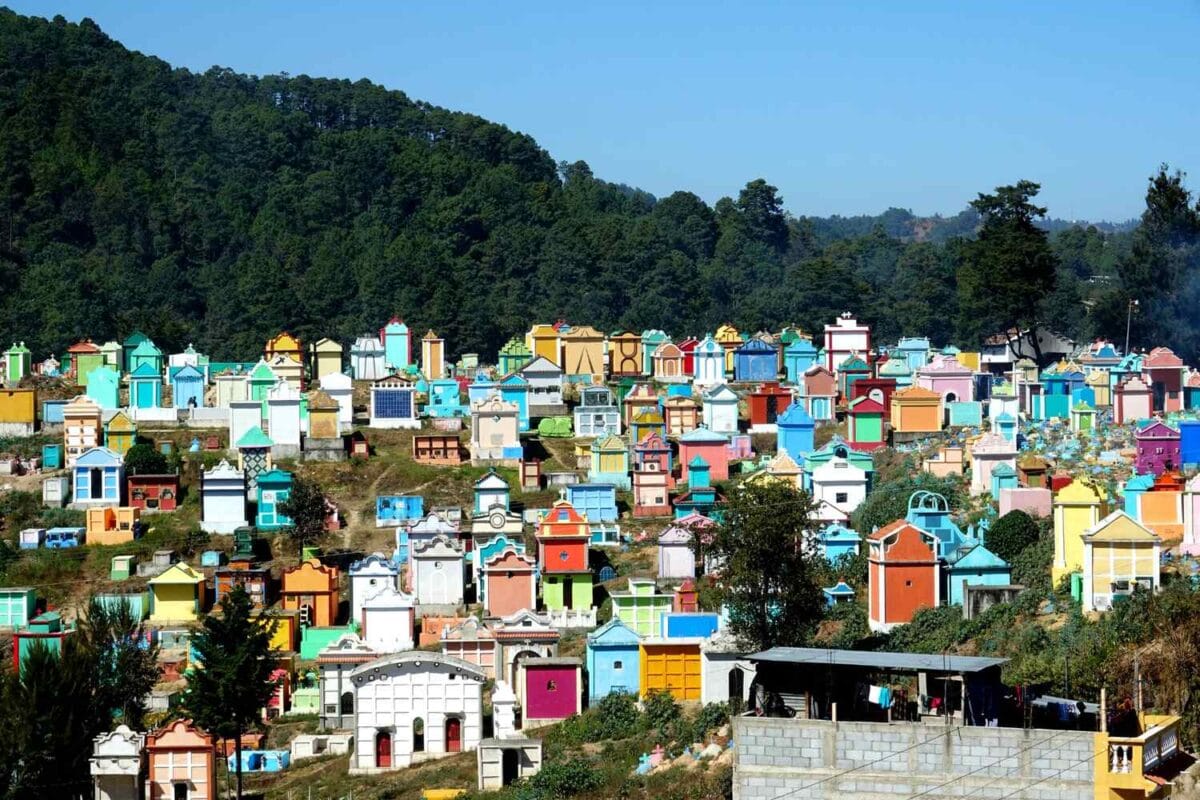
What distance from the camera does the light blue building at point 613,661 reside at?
4516 cm

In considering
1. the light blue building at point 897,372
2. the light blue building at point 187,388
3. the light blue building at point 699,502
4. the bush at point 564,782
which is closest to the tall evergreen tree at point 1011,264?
the light blue building at point 897,372

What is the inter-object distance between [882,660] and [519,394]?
131 feet

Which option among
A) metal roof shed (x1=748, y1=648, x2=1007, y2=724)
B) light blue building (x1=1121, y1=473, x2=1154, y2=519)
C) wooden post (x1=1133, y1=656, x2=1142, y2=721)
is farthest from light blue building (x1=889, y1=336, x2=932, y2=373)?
metal roof shed (x1=748, y1=648, x2=1007, y2=724)

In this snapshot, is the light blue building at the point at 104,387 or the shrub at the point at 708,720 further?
the light blue building at the point at 104,387

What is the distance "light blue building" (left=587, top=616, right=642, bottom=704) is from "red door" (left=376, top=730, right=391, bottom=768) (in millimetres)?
4032

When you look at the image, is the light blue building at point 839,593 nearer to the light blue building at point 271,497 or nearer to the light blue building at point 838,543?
the light blue building at point 838,543

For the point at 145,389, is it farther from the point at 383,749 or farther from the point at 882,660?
the point at 882,660

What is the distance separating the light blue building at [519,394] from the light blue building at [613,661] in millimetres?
23918

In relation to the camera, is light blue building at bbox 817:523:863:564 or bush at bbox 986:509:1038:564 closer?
bush at bbox 986:509:1038:564

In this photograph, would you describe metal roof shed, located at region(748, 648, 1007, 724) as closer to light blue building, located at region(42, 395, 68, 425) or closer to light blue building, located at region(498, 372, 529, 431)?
light blue building, located at region(498, 372, 529, 431)

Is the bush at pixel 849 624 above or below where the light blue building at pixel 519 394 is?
below

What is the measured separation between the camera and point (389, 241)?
126562mm

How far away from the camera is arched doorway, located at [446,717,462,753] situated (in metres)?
44.4

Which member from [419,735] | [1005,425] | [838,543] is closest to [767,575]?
[419,735]
